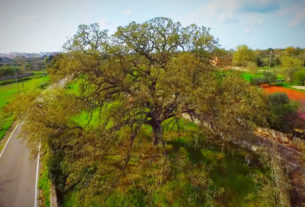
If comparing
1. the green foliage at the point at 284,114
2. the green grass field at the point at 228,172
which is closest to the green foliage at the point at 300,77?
the green foliage at the point at 284,114

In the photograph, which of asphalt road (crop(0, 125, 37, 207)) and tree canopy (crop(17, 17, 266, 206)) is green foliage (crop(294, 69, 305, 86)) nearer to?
tree canopy (crop(17, 17, 266, 206))

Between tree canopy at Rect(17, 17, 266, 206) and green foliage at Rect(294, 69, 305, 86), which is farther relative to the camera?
green foliage at Rect(294, 69, 305, 86)

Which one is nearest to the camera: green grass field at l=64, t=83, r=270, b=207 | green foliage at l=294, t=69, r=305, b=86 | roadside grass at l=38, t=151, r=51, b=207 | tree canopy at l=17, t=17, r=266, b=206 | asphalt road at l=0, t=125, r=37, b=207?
tree canopy at l=17, t=17, r=266, b=206

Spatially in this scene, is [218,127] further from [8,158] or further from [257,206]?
[8,158]

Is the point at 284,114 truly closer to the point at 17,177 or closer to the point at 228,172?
the point at 228,172

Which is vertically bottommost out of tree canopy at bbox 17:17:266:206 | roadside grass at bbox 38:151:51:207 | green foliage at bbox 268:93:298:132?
roadside grass at bbox 38:151:51:207

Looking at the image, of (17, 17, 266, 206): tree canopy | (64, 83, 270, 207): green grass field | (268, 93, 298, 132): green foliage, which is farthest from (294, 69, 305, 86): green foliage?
(17, 17, 266, 206): tree canopy

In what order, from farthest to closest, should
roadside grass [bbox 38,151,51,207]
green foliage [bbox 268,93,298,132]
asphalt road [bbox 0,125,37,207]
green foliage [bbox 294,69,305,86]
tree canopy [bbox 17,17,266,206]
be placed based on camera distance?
1. green foliage [bbox 294,69,305,86]
2. green foliage [bbox 268,93,298,132]
3. asphalt road [bbox 0,125,37,207]
4. roadside grass [bbox 38,151,51,207]
5. tree canopy [bbox 17,17,266,206]

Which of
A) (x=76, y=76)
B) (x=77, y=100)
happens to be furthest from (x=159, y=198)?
(x=76, y=76)

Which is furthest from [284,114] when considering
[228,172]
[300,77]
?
[300,77]
